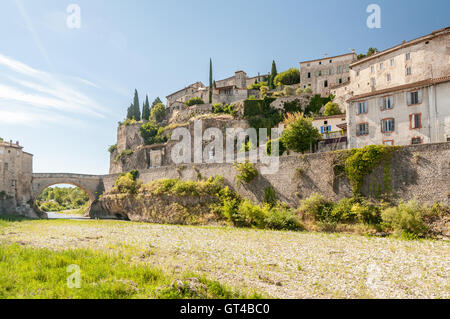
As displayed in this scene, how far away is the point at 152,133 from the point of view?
60.9 m

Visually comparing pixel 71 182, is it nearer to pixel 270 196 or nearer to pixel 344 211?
pixel 270 196

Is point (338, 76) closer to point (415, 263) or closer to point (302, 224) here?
point (302, 224)

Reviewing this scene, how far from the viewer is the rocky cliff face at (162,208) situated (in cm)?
2797

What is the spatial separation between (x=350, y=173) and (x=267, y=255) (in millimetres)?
10928

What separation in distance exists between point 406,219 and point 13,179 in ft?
148

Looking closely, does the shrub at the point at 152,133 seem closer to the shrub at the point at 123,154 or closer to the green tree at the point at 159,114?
the shrub at the point at 123,154

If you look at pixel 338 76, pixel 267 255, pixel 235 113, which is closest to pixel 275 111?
pixel 235 113

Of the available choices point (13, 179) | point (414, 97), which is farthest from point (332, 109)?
point (13, 179)

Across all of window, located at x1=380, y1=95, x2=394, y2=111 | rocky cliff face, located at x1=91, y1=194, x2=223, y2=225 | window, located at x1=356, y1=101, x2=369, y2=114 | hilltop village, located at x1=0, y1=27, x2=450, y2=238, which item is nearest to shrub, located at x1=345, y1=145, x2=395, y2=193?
hilltop village, located at x1=0, y1=27, x2=450, y2=238

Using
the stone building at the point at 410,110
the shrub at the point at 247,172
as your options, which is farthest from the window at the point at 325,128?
the shrub at the point at 247,172

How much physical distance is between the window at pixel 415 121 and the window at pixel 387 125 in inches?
50.9

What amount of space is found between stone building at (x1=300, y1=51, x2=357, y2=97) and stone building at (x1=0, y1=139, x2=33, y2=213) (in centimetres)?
4973

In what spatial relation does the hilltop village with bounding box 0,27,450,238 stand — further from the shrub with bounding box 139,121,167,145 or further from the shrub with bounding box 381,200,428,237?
the shrub with bounding box 139,121,167,145
